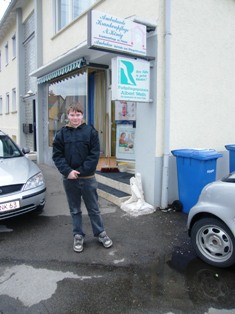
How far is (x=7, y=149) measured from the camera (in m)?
5.80

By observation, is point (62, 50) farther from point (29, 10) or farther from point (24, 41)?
point (24, 41)

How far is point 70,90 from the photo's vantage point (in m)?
9.02

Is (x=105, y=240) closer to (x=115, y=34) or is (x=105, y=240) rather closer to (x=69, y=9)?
(x=115, y=34)

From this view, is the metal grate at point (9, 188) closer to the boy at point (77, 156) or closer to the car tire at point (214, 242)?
the boy at point (77, 156)

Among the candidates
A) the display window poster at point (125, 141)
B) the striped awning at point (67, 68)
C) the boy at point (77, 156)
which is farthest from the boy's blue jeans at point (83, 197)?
the striped awning at point (67, 68)

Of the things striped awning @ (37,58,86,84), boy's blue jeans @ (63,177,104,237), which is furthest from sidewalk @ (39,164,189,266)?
striped awning @ (37,58,86,84)

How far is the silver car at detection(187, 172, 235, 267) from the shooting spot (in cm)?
317

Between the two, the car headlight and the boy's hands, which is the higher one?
the boy's hands

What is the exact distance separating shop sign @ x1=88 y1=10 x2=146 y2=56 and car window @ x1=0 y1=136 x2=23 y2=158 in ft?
8.62

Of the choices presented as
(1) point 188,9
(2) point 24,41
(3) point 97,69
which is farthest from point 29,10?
(1) point 188,9

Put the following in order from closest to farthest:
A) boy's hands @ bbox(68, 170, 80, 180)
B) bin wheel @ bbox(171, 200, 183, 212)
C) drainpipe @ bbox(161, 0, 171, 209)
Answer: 1. boy's hands @ bbox(68, 170, 80, 180)
2. drainpipe @ bbox(161, 0, 171, 209)
3. bin wheel @ bbox(171, 200, 183, 212)

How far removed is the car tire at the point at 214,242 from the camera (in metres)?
3.24

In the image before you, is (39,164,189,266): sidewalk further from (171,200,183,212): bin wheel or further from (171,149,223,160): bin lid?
(171,149,223,160): bin lid

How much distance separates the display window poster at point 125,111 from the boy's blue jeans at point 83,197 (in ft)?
12.6
